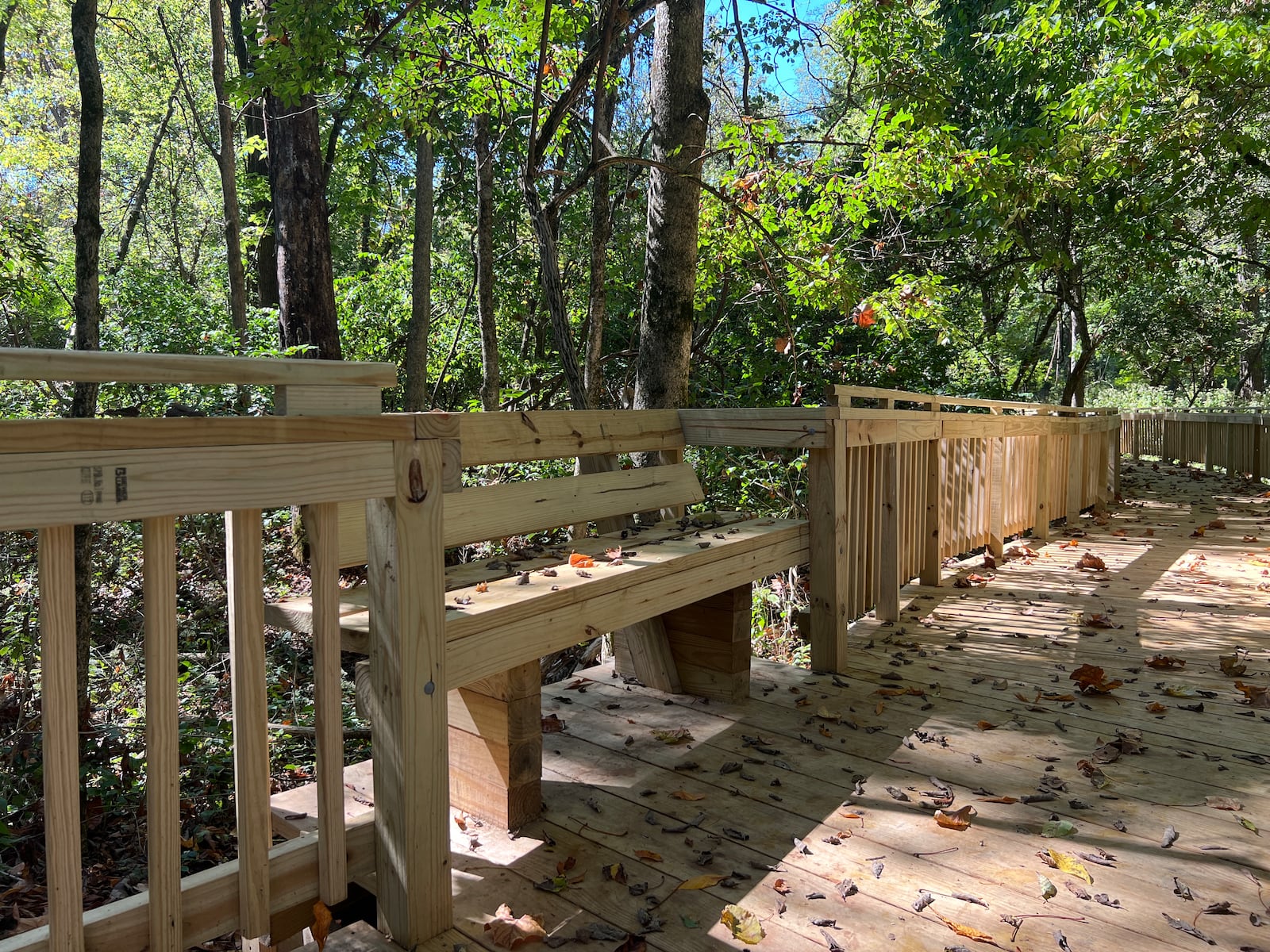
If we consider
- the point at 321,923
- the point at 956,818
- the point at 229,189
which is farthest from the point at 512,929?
the point at 229,189

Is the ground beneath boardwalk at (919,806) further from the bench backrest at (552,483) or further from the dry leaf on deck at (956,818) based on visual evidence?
the bench backrest at (552,483)

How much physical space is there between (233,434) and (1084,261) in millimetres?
13930

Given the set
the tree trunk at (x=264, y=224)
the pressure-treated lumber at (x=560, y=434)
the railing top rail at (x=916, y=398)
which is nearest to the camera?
the pressure-treated lumber at (x=560, y=434)

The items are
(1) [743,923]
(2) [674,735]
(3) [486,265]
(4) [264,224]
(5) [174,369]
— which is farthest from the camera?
(4) [264,224]

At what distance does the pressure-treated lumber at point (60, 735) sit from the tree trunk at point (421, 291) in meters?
8.48

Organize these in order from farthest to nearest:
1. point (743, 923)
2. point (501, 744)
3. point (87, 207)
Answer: point (87, 207) → point (501, 744) → point (743, 923)

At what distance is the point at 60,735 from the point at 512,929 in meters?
1.11

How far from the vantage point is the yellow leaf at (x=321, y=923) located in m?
1.85

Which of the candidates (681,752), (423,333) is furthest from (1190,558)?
(423,333)

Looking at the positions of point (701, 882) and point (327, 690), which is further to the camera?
point (701, 882)

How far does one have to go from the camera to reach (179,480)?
60.7 inches

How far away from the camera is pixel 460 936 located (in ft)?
6.58

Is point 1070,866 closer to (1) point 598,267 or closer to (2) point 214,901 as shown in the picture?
(2) point 214,901

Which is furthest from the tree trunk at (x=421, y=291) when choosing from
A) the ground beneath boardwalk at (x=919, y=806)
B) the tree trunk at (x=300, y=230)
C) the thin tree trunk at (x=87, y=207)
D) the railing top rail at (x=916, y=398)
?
the ground beneath boardwalk at (x=919, y=806)
